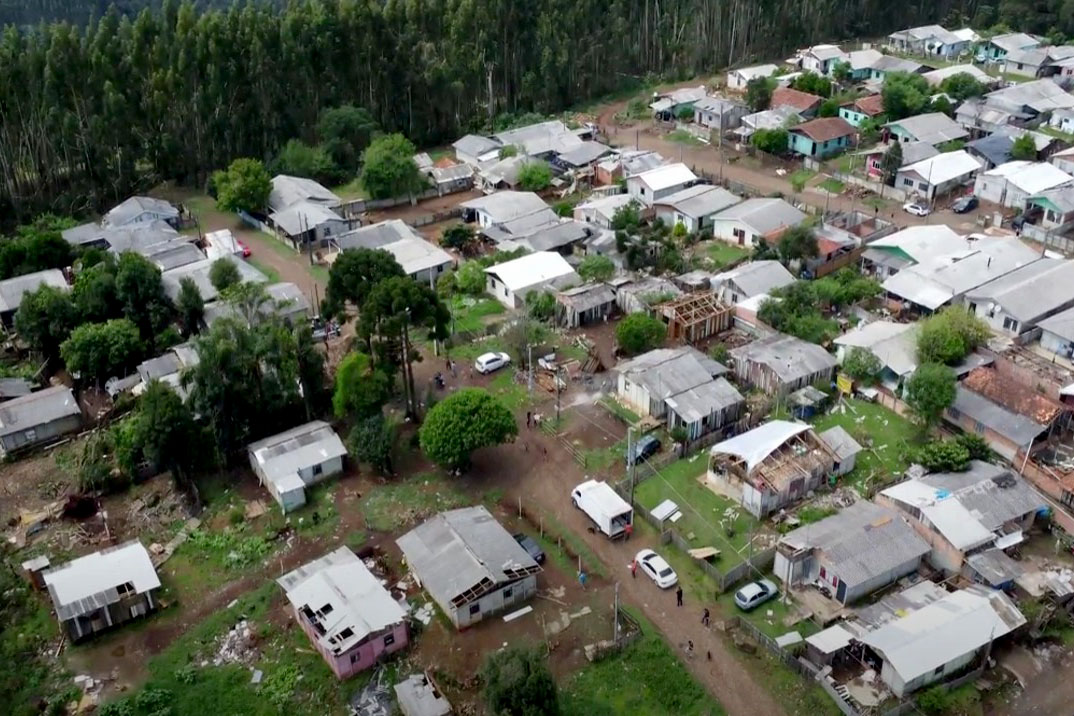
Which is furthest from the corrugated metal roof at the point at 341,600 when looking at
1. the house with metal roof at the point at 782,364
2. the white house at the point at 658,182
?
the white house at the point at 658,182

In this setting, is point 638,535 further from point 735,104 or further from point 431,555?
point 735,104

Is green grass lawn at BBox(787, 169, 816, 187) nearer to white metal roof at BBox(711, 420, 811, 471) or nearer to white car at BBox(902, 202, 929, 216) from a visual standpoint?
white car at BBox(902, 202, 929, 216)

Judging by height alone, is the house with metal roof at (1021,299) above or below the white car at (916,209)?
above

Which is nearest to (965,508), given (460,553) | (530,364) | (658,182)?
(460,553)

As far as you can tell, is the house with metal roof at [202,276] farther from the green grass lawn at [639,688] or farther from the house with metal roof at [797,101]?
the house with metal roof at [797,101]

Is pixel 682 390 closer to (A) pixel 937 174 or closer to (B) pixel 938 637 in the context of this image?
(B) pixel 938 637

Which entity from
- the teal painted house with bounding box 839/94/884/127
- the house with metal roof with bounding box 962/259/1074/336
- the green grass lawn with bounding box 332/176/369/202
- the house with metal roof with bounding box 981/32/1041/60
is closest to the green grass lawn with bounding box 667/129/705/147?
the teal painted house with bounding box 839/94/884/127
